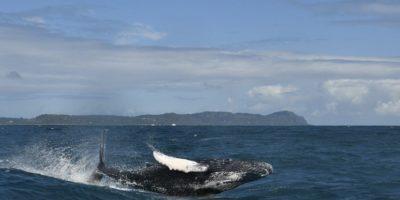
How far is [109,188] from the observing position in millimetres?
20719

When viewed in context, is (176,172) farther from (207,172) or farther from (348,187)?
(348,187)

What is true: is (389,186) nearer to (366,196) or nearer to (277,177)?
(366,196)

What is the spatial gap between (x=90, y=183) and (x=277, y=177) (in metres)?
9.74

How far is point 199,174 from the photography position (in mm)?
18844

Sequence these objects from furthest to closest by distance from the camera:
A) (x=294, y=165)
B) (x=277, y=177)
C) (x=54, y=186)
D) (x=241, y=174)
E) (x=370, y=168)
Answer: (x=294, y=165), (x=370, y=168), (x=277, y=177), (x=54, y=186), (x=241, y=174)

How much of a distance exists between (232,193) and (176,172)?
3.41 meters

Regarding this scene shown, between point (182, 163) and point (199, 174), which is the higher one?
point (182, 163)

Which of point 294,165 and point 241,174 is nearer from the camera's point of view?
point 241,174

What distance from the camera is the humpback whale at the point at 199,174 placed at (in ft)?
61.2

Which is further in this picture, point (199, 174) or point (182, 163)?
point (199, 174)

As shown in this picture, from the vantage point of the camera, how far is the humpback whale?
18.7m

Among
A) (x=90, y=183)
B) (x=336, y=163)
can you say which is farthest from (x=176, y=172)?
(x=336, y=163)

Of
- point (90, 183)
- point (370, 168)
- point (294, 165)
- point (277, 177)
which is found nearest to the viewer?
point (90, 183)

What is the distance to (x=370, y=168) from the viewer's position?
32.3m
